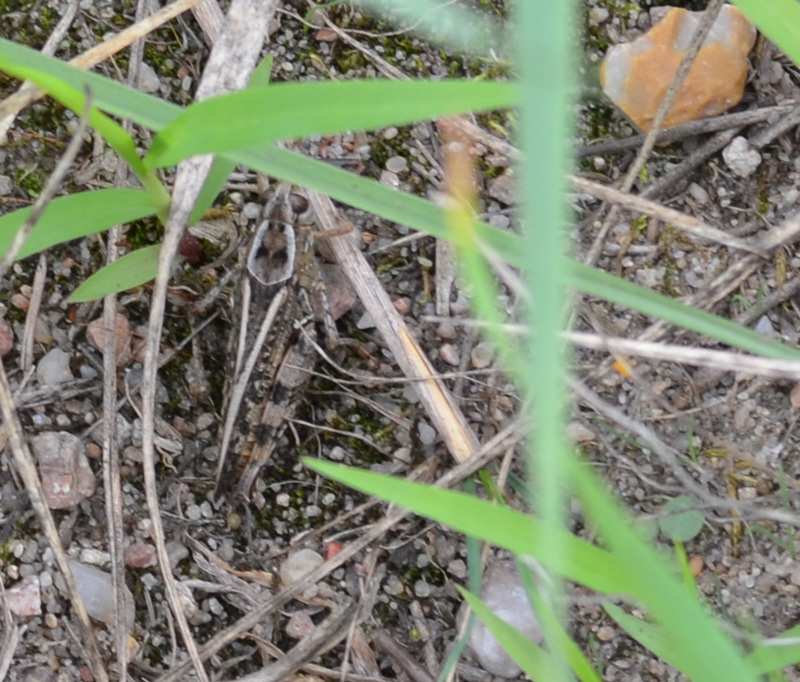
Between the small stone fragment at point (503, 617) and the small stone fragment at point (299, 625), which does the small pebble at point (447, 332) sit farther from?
the small stone fragment at point (299, 625)

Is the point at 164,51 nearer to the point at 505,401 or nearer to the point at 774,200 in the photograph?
the point at 505,401

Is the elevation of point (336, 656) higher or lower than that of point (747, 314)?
lower

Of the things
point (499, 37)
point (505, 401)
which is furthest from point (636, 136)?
point (505, 401)

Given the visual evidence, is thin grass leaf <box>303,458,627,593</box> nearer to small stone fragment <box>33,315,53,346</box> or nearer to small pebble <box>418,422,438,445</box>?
small pebble <box>418,422,438,445</box>

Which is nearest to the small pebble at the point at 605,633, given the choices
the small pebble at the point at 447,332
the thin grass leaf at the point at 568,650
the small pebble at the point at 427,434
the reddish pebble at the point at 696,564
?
the reddish pebble at the point at 696,564

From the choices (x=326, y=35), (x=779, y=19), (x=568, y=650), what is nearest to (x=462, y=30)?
(x=326, y=35)

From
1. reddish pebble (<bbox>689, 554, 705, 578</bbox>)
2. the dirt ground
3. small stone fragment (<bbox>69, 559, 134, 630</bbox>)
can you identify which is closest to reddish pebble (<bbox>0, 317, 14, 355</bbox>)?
the dirt ground
